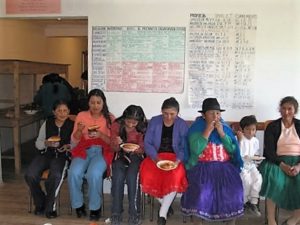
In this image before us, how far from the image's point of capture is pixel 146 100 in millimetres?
4227

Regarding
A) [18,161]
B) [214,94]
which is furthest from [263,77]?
[18,161]

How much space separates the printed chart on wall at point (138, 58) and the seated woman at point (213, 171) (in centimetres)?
92

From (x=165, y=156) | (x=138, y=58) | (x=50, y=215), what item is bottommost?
(x=50, y=215)

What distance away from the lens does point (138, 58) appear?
13.8 feet

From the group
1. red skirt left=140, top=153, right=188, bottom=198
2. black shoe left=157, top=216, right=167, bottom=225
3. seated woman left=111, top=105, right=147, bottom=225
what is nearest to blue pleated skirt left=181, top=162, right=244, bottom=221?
red skirt left=140, top=153, right=188, bottom=198

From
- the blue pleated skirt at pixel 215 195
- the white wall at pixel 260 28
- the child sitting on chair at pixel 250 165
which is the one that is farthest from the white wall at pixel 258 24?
the blue pleated skirt at pixel 215 195

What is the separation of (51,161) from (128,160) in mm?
715

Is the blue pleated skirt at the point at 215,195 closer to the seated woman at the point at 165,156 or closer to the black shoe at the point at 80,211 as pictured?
the seated woman at the point at 165,156

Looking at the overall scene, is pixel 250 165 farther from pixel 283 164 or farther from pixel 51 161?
pixel 51 161

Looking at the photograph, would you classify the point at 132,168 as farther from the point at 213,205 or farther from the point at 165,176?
the point at 213,205

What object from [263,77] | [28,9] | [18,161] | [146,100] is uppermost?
[28,9]

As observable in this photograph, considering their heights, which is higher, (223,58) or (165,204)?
(223,58)

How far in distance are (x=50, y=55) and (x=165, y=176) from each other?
19.8 ft

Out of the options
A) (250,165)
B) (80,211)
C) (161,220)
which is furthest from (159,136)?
(80,211)
